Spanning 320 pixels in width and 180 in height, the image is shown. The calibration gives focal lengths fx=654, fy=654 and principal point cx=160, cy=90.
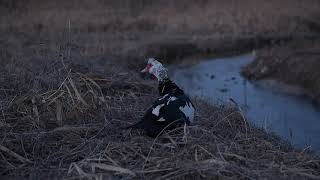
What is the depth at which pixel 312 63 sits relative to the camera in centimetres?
1617

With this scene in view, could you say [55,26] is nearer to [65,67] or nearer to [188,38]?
[188,38]

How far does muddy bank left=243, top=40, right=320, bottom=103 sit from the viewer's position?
15.2 m

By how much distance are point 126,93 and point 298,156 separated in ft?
11.7

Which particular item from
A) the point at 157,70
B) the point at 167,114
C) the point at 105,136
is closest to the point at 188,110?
the point at 167,114

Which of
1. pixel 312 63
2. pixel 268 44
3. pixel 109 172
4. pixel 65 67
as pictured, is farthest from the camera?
pixel 268 44

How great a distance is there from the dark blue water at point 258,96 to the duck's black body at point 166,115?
2.75 metres

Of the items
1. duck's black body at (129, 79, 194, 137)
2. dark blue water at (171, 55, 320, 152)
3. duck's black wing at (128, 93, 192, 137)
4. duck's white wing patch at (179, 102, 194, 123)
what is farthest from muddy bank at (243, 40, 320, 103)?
duck's black wing at (128, 93, 192, 137)

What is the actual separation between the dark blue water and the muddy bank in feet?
0.91

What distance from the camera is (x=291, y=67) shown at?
16562mm

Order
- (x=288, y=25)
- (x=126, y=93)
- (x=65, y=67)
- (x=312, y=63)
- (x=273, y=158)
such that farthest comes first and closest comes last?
(x=288, y=25)
(x=312, y=63)
(x=126, y=93)
(x=65, y=67)
(x=273, y=158)

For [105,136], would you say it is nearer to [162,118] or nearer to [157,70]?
[162,118]

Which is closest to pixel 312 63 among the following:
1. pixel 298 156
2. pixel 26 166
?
pixel 298 156

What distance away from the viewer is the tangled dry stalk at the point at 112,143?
601cm

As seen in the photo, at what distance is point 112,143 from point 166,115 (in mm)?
732
